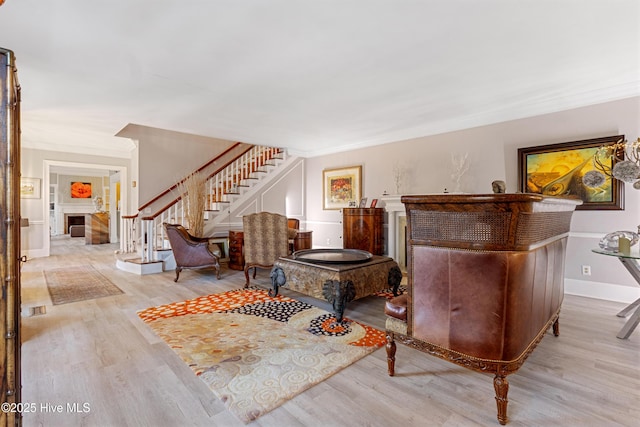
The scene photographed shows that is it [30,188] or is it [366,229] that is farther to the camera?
[30,188]

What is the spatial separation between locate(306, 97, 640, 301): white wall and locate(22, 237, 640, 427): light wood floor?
106cm

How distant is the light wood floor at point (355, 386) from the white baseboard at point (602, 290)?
91 cm

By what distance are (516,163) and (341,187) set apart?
3383 millimetres

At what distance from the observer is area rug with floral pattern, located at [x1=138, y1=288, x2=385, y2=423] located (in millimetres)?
1868

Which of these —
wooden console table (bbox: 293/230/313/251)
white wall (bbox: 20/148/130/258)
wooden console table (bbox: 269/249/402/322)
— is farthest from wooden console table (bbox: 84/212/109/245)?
wooden console table (bbox: 269/249/402/322)

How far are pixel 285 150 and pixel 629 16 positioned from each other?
600 cm

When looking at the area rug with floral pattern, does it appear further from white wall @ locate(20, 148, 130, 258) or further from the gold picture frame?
the gold picture frame

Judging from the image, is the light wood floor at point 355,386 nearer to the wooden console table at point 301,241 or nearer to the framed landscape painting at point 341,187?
the wooden console table at point 301,241

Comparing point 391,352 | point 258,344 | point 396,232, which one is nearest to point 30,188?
point 258,344

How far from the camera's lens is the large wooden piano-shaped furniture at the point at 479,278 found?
1.50m

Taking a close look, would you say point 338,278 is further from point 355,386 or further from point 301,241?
point 301,241

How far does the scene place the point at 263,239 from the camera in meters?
4.14

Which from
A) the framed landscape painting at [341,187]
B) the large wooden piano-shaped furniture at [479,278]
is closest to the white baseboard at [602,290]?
the large wooden piano-shaped furniture at [479,278]

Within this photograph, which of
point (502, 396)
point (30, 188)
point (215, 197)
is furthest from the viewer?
point (215, 197)
